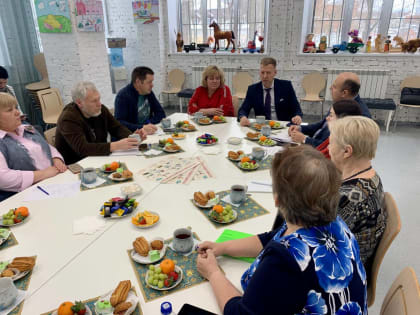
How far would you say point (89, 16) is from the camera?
4.75 metres

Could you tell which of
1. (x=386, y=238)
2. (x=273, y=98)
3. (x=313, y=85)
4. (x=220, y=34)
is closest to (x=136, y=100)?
(x=273, y=98)

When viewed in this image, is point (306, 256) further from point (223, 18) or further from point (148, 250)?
point (223, 18)

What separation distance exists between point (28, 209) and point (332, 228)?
1.54m

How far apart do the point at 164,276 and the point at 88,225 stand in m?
0.58

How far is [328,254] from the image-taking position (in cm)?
92

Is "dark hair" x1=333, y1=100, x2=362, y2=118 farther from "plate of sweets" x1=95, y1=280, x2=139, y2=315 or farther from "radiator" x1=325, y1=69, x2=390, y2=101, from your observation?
"radiator" x1=325, y1=69, x2=390, y2=101

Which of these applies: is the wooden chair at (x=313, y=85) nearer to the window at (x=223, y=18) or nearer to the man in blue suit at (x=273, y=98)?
the window at (x=223, y=18)

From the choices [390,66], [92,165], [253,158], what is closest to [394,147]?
[390,66]

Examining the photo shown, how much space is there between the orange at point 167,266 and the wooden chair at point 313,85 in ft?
17.9

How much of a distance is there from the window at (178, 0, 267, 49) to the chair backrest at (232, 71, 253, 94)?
903 mm

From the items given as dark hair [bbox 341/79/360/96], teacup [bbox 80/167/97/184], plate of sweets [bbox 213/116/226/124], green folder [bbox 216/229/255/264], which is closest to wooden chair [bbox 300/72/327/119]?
plate of sweets [bbox 213/116/226/124]

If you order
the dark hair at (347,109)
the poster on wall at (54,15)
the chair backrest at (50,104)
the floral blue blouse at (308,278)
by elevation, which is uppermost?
the poster on wall at (54,15)

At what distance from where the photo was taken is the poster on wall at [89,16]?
461cm

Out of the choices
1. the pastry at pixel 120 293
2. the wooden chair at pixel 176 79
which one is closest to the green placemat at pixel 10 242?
the pastry at pixel 120 293
